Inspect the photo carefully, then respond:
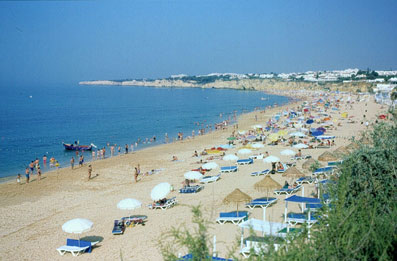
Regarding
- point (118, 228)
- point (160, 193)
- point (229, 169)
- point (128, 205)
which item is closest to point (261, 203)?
point (160, 193)

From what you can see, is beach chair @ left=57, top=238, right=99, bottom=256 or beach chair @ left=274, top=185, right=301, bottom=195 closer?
beach chair @ left=57, top=238, right=99, bottom=256

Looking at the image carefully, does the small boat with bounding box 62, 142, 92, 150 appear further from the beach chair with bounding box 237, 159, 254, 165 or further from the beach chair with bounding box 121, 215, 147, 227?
the beach chair with bounding box 121, 215, 147, 227

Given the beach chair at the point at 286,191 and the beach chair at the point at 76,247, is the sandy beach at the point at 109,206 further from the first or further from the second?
the beach chair at the point at 286,191

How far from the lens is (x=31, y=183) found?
878 inches

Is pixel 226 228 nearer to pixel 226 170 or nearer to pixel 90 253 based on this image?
pixel 90 253

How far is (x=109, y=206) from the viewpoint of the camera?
15.7 metres

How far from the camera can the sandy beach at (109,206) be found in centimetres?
1109

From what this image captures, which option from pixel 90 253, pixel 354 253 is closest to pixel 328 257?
pixel 354 253

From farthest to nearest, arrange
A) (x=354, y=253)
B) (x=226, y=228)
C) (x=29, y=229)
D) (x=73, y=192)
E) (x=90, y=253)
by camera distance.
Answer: (x=73, y=192)
(x=29, y=229)
(x=226, y=228)
(x=90, y=253)
(x=354, y=253)

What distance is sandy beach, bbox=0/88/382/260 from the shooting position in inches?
436

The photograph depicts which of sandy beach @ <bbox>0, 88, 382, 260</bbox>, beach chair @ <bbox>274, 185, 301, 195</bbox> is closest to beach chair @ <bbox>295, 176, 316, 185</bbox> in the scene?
sandy beach @ <bbox>0, 88, 382, 260</bbox>

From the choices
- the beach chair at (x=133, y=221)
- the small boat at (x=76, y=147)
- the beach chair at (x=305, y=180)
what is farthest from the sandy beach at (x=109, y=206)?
the small boat at (x=76, y=147)

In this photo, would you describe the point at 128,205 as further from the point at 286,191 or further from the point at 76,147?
the point at 76,147

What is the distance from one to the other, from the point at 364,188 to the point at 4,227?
13487 millimetres
